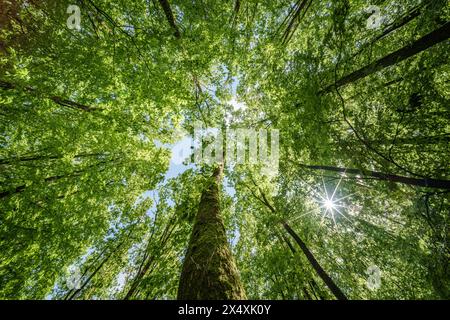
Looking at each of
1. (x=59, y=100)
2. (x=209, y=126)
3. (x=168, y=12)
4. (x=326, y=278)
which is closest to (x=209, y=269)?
(x=326, y=278)

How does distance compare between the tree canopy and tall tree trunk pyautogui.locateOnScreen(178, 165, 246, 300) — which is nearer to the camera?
tall tree trunk pyautogui.locateOnScreen(178, 165, 246, 300)

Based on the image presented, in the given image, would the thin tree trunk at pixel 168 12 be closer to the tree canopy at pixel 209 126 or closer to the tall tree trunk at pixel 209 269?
the tree canopy at pixel 209 126

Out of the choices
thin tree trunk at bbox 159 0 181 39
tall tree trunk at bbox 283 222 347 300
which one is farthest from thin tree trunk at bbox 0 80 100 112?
tall tree trunk at bbox 283 222 347 300

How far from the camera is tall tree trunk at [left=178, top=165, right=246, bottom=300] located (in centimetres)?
181

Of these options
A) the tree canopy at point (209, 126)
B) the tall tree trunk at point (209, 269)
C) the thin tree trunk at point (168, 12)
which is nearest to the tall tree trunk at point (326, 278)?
the tree canopy at point (209, 126)

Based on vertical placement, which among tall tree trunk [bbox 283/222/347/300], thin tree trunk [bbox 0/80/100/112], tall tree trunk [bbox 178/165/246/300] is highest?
thin tree trunk [bbox 0/80/100/112]

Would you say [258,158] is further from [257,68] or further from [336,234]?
[336,234]

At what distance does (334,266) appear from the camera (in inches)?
245

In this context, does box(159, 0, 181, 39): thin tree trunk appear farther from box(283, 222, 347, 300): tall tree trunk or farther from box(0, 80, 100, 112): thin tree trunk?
box(283, 222, 347, 300): tall tree trunk

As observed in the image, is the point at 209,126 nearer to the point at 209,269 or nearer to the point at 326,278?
the point at 209,269

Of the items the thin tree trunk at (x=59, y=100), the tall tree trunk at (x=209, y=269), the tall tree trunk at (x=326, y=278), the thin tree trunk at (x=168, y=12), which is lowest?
the tall tree trunk at (x=326, y=278)

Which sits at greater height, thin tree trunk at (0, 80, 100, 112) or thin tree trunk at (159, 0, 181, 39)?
thin tree trunk at (159, 0, 181, 39)

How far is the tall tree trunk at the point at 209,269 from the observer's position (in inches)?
71.3
